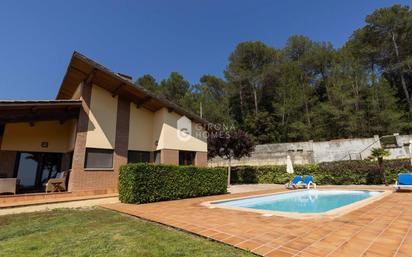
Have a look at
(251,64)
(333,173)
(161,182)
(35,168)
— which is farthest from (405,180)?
(251,64)

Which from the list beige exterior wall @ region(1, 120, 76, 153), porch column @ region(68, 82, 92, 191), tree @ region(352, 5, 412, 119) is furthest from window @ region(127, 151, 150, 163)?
tree @ region(352, 5, 412, 119)

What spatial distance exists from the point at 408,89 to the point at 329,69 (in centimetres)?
1013

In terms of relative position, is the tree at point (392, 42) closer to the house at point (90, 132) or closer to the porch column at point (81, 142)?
the house at point (90, 132)

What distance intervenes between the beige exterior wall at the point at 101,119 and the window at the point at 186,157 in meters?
4.31

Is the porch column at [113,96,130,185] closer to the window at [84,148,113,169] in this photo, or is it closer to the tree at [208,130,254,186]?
the window at [84,148,113,169]

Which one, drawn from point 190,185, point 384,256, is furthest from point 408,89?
point 384,256

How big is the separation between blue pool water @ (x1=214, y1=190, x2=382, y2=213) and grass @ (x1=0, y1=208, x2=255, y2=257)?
477 cm

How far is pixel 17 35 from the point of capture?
13.1 metres

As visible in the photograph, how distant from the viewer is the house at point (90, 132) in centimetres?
1105

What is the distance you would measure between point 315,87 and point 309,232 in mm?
36149

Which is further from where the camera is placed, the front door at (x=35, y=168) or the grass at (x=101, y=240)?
the front door at (x=35, y=168)

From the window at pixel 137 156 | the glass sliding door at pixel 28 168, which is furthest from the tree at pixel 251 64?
the glass sliding door at pixel 28 168

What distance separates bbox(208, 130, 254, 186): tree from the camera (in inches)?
730

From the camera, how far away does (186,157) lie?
49.6 feet
